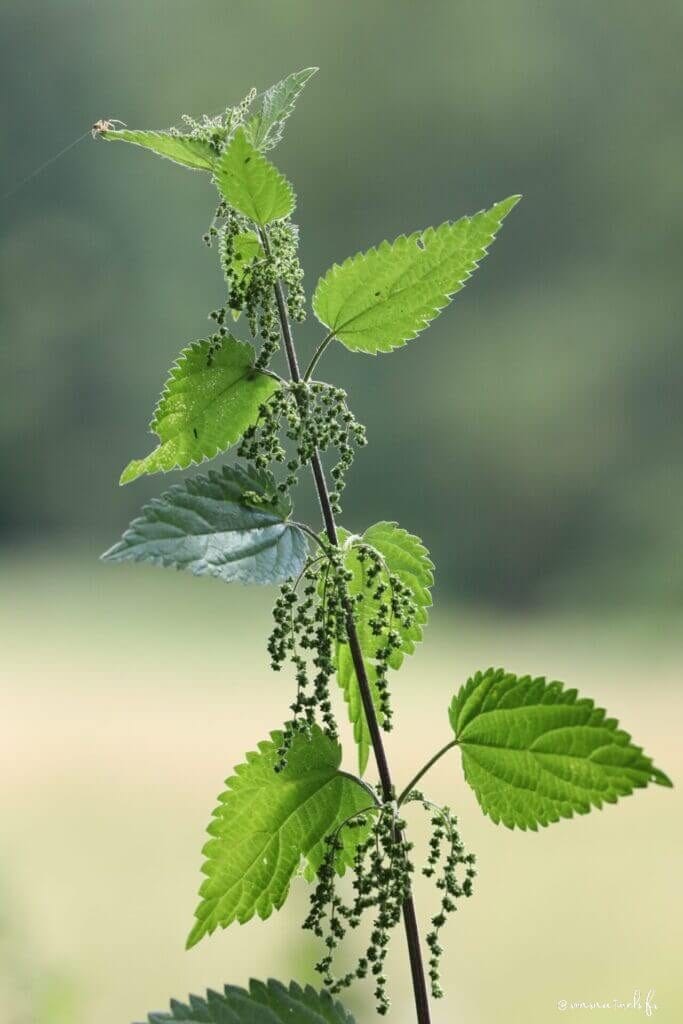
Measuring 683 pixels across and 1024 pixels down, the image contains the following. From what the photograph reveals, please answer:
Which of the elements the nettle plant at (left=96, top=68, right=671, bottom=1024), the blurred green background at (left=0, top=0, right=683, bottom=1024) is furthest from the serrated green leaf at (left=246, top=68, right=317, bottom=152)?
the blurred green background at (left=0, top=0, right=683, bottom=1024)

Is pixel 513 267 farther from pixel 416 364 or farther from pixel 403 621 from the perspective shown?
pixel 403 621

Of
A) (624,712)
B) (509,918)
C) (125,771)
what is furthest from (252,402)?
(624,712)

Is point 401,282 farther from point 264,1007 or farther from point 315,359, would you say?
point 264,1007

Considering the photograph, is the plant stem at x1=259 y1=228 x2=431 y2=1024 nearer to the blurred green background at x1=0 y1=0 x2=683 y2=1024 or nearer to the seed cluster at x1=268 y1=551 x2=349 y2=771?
the seed cluster at x1=268 y1=551 x2=349 y2=771

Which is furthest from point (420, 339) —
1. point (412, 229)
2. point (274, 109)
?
point (274, 109)

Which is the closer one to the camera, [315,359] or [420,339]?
[315,359]

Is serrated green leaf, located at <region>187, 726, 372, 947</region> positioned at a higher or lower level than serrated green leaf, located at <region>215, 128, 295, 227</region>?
lower

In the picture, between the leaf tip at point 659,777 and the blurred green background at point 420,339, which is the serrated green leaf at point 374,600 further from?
the blurred green background at point 420,339
